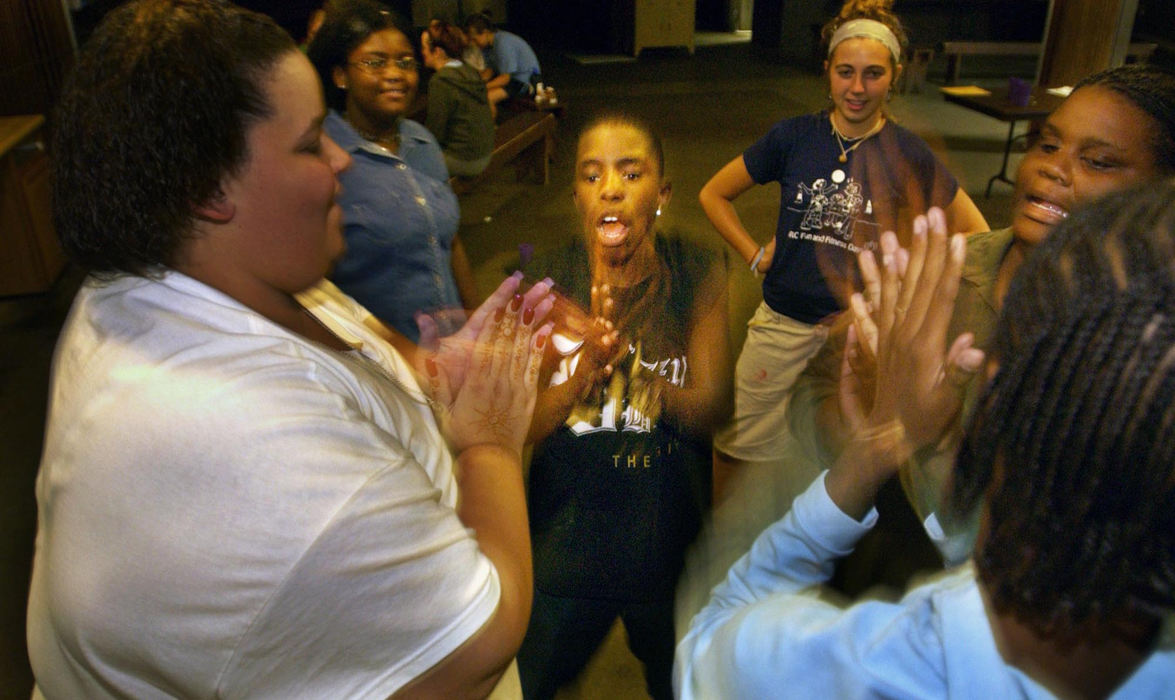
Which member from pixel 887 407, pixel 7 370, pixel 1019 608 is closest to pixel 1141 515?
pixel 1019 608

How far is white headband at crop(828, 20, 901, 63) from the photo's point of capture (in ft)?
8.89

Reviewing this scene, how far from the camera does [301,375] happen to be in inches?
33.0

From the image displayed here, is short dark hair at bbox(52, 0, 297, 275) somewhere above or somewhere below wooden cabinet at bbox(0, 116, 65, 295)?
above

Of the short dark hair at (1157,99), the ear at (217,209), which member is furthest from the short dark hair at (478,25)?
the ear at (217,209)

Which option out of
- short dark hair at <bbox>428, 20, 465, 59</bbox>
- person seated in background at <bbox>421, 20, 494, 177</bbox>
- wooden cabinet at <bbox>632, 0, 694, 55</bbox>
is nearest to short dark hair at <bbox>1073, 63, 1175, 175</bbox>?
person seated in background at <bbox>421, 20, 494, 177</bbox>

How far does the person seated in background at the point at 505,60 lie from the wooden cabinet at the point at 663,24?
861 cm

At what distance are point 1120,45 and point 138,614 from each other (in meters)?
8.29

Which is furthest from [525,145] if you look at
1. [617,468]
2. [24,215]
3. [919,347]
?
[919,347]

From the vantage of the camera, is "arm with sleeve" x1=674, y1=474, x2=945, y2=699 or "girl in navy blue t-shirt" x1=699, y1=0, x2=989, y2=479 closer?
"arm with sleeve" x1=674, y1=474, x2=945, y2=699

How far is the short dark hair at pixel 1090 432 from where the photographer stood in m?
0.57

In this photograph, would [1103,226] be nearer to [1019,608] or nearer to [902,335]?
[1019,608]

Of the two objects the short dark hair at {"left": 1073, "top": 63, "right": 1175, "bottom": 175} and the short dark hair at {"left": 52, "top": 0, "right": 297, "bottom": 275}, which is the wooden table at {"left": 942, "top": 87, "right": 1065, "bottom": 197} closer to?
the short dark hair at {"left": 1073, "top": 63, "right": 1175, "bottom": 175}

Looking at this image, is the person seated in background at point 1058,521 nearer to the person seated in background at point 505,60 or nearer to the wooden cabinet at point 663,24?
the person seated in background at point 505,60

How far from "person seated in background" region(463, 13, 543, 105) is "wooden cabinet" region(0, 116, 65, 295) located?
13.0 ft
